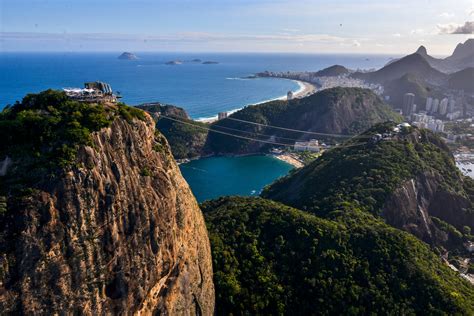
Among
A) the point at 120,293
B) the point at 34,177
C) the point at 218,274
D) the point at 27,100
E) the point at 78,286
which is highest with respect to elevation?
the point at 27,100

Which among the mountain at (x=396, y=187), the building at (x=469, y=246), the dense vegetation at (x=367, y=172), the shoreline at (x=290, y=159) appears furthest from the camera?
the shoreline at (x=290, y=159)

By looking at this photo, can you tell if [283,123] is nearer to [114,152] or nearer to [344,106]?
[344,106]

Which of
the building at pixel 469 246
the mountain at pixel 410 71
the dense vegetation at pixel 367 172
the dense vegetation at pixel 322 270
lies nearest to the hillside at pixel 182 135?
the dense vegetation at pixel 367 172

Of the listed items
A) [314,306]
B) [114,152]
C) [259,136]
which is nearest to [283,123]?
[259,136]

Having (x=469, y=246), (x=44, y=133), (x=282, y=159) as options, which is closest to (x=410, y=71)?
(x=282, y=159)

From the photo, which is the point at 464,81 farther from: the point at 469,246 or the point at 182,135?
the point at 469,246

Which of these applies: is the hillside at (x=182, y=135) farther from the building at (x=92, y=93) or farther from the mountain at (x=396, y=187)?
the building at (x=92, y=93)
